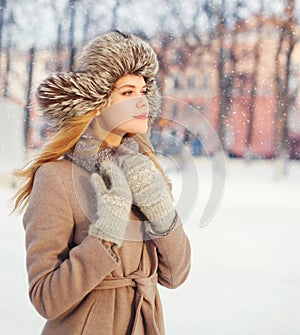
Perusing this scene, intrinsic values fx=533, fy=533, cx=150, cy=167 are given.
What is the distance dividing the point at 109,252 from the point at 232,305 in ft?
4.58

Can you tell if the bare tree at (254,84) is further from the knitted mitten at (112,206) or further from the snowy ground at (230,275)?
the knitted mitten at (112,206)

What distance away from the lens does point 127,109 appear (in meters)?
0.63

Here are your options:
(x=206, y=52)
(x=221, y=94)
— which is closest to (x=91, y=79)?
(x=206, y=52)

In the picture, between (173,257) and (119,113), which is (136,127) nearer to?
(119,113)

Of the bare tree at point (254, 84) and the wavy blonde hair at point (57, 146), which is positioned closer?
the wavy blonde hair at point (57, 146)

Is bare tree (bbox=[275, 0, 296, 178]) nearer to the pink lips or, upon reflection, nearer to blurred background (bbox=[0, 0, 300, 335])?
blurred background (bbox=[0, 0, 300, 335])

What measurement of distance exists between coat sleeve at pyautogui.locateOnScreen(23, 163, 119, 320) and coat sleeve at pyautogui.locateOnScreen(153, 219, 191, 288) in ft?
0.22

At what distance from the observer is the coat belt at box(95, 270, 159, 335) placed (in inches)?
23.3

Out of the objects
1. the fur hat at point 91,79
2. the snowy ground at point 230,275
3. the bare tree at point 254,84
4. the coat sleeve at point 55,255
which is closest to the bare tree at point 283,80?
the bare tree at point 254,84

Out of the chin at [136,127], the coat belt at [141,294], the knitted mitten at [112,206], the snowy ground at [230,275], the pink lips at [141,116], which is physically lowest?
the snowy ground at [230,275]

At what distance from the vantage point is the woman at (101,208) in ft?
1.79

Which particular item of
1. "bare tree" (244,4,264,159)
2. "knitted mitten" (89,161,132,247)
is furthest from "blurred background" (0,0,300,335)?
"knitted mitten" (89,161,132,247)

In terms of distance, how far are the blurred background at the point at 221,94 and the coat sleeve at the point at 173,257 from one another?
1494 millimetres

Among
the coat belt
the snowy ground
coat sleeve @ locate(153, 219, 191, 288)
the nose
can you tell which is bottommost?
the snowy ground
